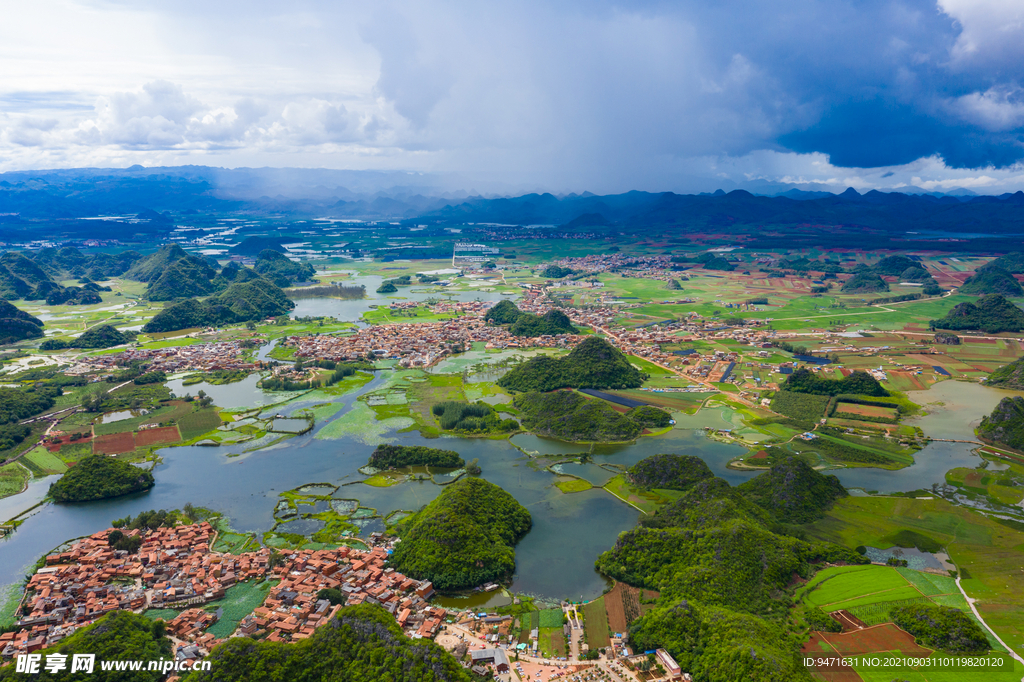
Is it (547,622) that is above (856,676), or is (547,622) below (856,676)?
below

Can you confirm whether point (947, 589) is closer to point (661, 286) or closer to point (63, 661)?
point (63, 661)

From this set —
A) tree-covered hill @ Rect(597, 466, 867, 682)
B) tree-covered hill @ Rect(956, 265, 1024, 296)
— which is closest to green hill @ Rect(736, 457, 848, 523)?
tree-covered hill @ Rect(597, 466, 867, 682)

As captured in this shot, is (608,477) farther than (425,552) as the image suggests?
Yes

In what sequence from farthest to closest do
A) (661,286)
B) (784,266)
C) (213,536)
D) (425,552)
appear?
(784,266) → (661,286) → (213,536) → (425,552)

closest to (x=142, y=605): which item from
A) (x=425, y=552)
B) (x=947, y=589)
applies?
(x=425, y=552)

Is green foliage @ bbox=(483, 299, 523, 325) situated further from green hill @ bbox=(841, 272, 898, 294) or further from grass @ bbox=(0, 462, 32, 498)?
green hill @ bbox=(841, 272, 898, 294)

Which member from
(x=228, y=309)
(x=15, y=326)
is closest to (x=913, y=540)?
(x=228, y=309)

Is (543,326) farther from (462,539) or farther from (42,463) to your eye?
(42,463)

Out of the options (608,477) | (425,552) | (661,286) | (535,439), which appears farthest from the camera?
(661,286)

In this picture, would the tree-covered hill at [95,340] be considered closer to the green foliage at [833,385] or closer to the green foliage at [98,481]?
the green foliage at [98,481]
